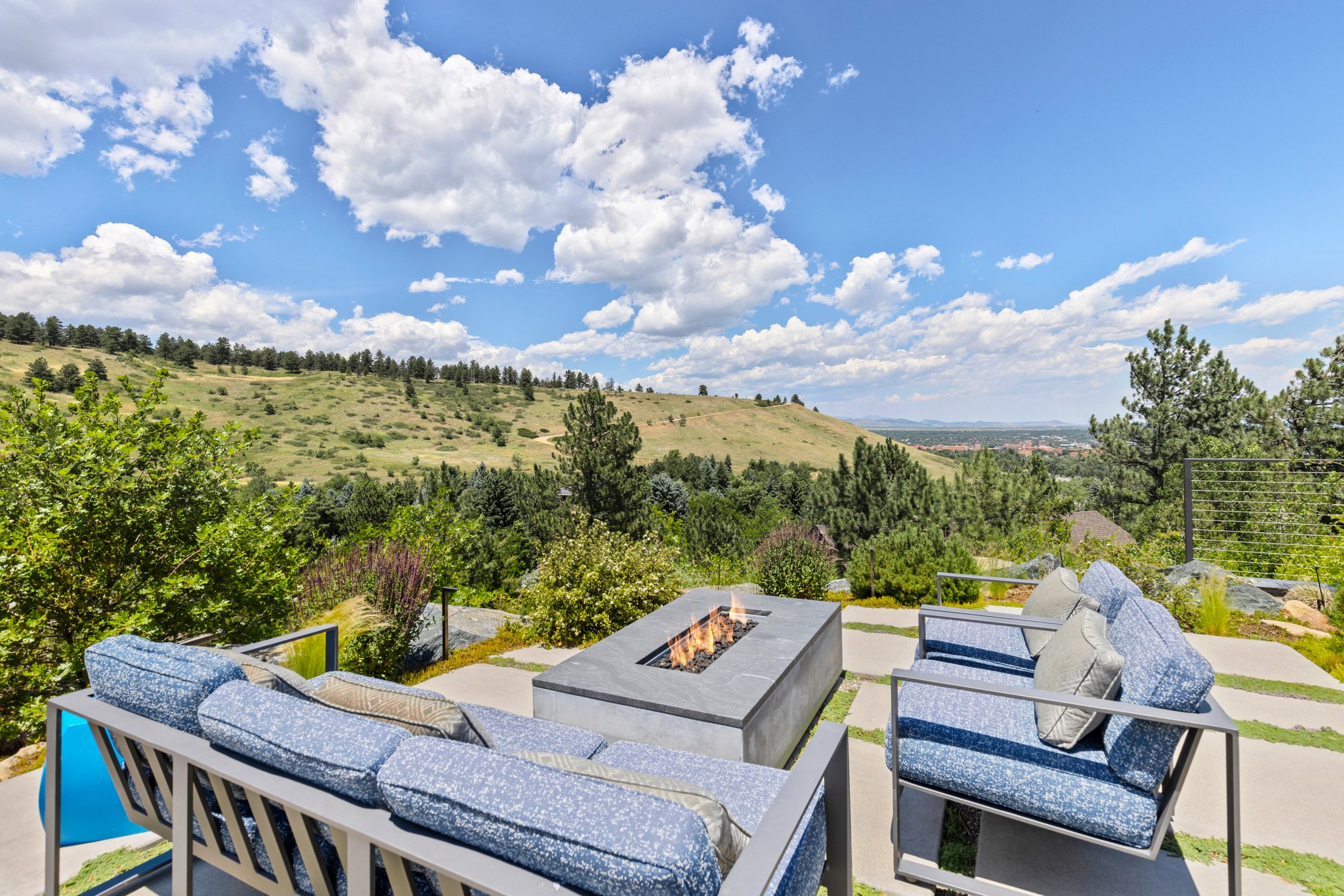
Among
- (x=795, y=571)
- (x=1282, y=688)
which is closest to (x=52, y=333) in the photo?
(x=795, y=571)

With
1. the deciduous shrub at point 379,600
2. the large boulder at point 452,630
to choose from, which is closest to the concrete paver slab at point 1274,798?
the deciduous shrub at point 379,600

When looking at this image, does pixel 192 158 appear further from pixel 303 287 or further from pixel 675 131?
pixel 303 287

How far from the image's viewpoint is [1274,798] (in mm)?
2596

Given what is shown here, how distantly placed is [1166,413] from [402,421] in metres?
46.6

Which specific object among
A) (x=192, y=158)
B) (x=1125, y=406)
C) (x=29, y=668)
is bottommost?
(x=29, y=668)

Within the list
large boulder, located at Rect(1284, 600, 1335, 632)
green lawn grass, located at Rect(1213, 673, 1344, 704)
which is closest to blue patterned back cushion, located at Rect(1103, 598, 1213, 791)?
green lawn grass, located at Rect(1213, 673, 1344, 704)

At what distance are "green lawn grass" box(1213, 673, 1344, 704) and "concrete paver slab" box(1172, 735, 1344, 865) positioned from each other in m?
0.72

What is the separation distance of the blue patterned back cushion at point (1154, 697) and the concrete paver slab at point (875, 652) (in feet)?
7.48

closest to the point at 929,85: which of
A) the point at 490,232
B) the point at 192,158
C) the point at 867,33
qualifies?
the point at 867,33

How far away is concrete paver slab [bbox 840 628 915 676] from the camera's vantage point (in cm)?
446

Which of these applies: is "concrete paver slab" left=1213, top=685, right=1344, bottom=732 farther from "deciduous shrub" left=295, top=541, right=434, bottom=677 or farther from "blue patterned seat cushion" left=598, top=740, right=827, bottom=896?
"deciduous shrub" left=295, top=541, right=434, bottom=677

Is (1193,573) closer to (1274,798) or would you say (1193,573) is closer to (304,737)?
(1274,798)

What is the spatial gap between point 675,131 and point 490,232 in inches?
228

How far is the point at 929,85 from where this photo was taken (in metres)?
9.23
